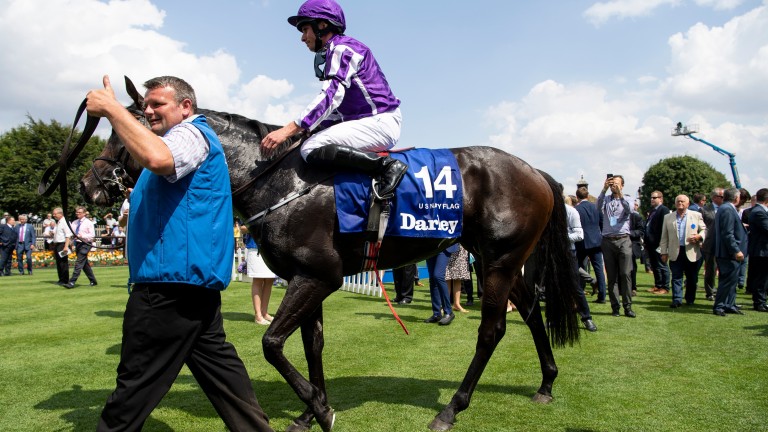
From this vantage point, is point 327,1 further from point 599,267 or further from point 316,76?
point 599,267

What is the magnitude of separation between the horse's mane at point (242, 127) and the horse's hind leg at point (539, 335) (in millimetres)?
2409

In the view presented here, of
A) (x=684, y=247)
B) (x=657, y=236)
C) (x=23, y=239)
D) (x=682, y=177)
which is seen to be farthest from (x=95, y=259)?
(x=682, y=177)

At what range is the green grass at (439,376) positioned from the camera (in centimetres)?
402

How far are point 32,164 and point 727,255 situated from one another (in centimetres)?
4443

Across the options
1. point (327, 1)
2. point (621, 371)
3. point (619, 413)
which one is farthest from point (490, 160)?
point (621, 371)

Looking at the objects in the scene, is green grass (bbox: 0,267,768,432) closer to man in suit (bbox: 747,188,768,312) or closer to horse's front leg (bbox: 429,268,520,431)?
horse's front leg (bbox: 429,268,520,431)

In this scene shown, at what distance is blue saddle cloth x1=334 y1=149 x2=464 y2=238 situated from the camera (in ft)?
12.1

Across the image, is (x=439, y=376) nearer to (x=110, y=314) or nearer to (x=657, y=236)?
(x=110, y=314)

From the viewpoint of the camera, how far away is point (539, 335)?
485 centimetres

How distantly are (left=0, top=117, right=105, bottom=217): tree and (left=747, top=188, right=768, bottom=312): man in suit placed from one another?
38498 mm

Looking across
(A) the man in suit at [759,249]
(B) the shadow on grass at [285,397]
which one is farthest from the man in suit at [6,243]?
(A) the man in suit at [759,249]

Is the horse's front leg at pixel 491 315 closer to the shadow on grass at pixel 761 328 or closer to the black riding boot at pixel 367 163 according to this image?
the black riding boot at pixel 367 163

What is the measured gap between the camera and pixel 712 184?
165ft

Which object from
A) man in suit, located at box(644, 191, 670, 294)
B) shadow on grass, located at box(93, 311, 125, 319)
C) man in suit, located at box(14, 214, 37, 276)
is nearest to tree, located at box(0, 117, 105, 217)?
man in suit, located at box(14, 214, 37, 276)
